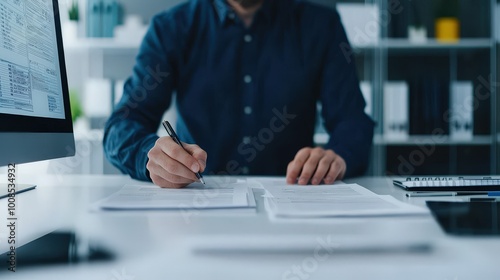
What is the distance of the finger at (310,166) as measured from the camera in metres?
0.86

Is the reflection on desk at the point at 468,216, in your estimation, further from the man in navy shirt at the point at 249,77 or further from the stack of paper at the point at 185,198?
the man in navy shirt at the point at 249,77

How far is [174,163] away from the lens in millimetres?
783

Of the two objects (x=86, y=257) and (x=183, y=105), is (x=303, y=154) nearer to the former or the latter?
(x=86, y=257)

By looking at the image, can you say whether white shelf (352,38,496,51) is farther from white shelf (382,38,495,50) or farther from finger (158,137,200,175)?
finger (158,137,200,175)

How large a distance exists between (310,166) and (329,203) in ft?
0.80

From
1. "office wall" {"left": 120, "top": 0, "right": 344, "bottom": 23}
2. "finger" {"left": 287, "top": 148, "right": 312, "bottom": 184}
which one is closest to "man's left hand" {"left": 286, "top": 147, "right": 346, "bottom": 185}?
"finger" {"left": 287, "top": 148, "right": 312, "bottom": 184}

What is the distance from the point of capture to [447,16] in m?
2.68

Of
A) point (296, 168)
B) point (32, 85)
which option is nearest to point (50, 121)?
point (32, 85)

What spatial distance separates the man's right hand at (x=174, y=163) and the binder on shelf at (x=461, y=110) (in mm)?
2164

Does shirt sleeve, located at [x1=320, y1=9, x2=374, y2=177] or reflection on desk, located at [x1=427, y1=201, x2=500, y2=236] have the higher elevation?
shirt sleeve, located at [x1=320, y1=9, x2=374, y2=177]

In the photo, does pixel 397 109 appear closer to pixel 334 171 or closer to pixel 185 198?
pixel 334 171

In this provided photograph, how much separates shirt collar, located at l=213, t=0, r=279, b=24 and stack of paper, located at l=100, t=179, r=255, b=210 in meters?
0.83

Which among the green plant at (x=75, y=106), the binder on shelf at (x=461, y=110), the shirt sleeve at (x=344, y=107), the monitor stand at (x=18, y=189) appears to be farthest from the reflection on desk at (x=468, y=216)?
the green plant at (x=75, y=106)

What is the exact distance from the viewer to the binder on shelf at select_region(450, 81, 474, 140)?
260 cm
